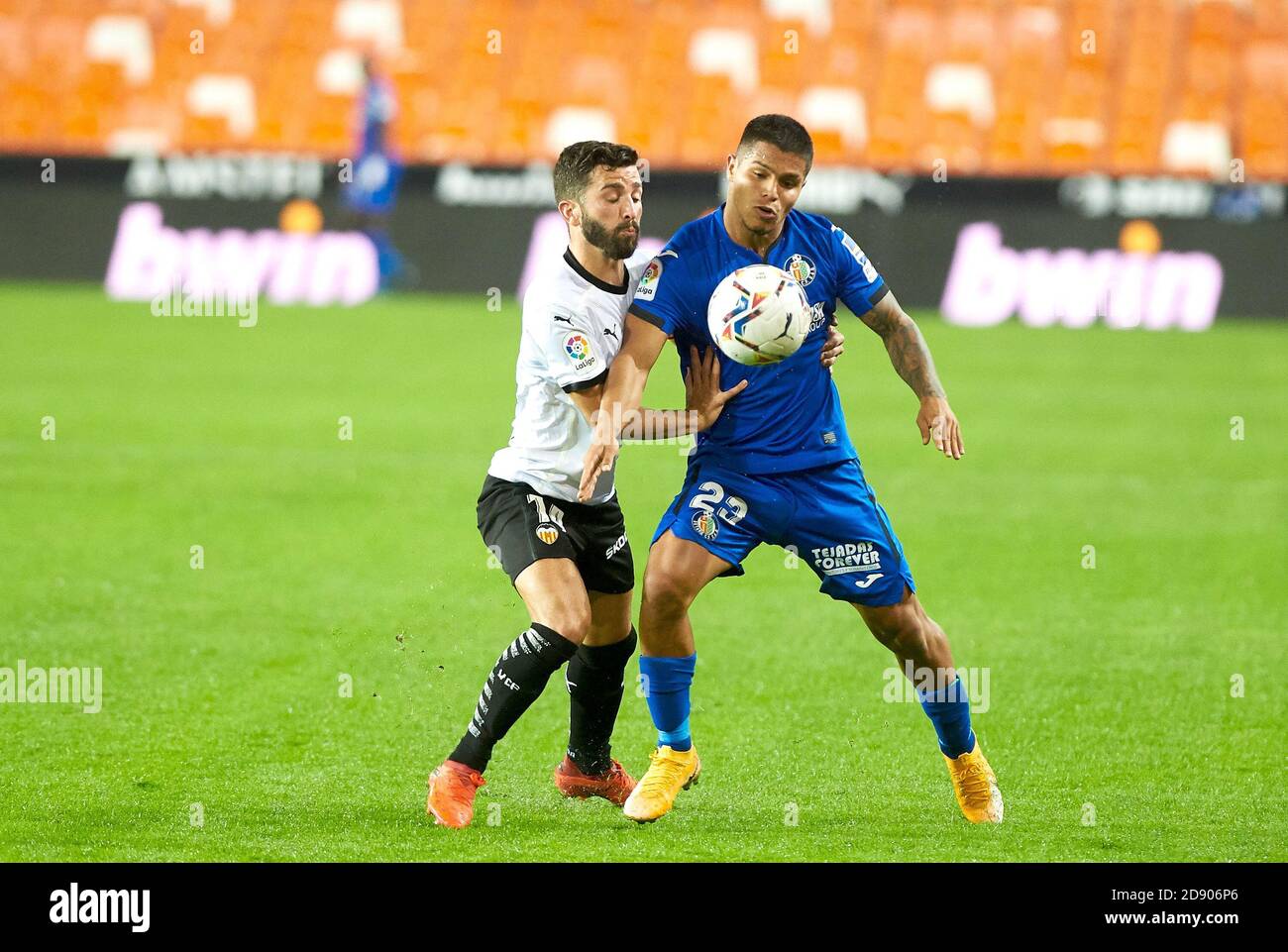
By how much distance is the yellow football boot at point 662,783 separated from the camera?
18.5ft

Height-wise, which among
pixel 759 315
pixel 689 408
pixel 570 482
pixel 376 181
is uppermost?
pixel 376 181

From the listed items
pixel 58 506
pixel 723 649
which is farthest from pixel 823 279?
pixel 58 506

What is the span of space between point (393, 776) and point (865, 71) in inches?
925

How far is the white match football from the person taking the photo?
5.46 meters

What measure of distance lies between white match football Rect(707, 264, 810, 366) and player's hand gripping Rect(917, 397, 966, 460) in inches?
20.0

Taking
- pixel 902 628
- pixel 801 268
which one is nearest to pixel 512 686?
pixel 902 628

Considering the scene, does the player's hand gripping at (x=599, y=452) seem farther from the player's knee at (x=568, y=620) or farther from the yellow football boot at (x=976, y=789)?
the yellow football boot at (x=976, y=789)

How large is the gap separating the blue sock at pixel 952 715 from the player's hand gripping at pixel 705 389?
1.13m

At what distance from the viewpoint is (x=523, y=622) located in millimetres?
8562

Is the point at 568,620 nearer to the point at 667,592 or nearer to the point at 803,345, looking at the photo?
the point at 667,592

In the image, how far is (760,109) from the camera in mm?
27594

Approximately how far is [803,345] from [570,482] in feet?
2.85

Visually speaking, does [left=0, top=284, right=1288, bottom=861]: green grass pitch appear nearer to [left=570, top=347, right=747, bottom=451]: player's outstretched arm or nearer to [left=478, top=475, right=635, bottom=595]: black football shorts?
[left=478, top=475, right=635, bottom=595]: black football shorts

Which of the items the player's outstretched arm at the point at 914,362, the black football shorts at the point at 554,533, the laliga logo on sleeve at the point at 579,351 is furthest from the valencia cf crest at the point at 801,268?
the black football shorts at the point at 554,533
